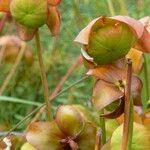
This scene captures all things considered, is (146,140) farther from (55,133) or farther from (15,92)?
(15,92)

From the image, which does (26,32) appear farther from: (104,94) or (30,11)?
(104,94)

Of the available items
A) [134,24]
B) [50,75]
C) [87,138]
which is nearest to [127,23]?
[134,24]

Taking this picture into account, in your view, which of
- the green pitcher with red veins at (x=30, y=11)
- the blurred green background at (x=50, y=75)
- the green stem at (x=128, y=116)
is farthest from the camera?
the blurred green background at (x=50, y=75)

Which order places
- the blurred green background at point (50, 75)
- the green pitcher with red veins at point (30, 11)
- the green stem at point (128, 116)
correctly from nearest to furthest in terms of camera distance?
the green stem at point (128, 116) → the green pitcher with red veins at point (30, 11) → the blurred green background at point (50, 75)

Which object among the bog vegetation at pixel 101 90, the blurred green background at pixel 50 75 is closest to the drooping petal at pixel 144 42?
the bog vegetation at pixel 101 90

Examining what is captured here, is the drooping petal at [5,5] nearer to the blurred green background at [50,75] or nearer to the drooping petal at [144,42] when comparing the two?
the drooping petal at [144,42]

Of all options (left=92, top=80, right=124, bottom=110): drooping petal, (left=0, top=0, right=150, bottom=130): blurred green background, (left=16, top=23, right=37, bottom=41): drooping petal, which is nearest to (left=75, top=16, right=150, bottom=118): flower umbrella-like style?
(left=92, top=80, right=124, bottom=110): drooping petal
